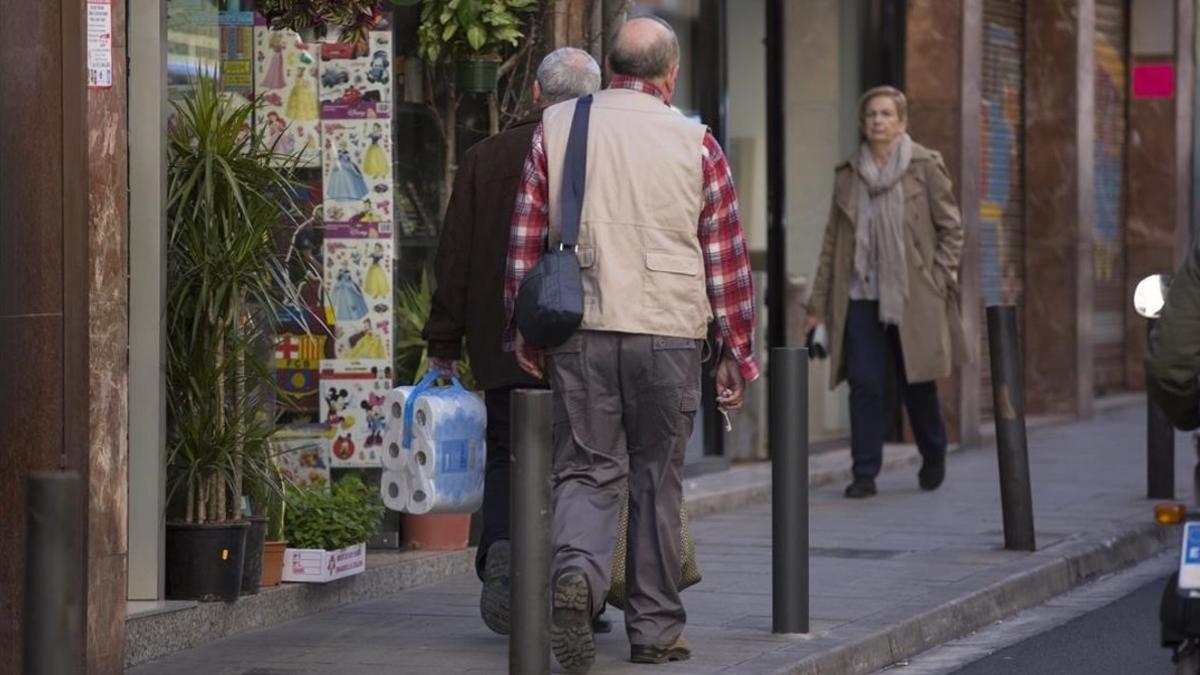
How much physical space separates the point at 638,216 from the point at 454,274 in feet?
3.33

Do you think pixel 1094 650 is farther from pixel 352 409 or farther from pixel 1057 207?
pixel 1057 207

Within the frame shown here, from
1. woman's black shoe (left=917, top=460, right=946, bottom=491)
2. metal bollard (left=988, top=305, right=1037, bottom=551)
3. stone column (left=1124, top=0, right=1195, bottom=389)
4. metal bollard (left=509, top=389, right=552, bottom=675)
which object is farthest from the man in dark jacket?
stone column (left=1124, top=0, right=1195, bottom=389)

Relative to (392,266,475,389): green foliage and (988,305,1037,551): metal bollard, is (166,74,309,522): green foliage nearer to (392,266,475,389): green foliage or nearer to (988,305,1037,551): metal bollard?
(392,266,475,389): green foliage

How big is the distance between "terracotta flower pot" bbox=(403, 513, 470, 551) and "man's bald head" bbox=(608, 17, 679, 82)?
9.05 feet

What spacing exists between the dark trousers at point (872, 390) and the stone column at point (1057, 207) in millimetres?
5165

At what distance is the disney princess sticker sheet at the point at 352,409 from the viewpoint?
923cm

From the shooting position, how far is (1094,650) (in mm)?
8062

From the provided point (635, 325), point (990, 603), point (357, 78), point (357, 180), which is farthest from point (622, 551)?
point (357, 78)

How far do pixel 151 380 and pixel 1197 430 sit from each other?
3.34 meters

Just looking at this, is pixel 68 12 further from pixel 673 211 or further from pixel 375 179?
pixel 375 179

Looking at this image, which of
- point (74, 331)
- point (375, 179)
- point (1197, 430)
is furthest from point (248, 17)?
point (1197, 430)

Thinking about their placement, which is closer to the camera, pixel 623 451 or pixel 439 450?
pixel 623 451

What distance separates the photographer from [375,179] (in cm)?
926

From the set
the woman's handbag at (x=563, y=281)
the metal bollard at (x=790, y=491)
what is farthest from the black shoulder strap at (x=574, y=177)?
the metal bollard at (x=790, y=491)
